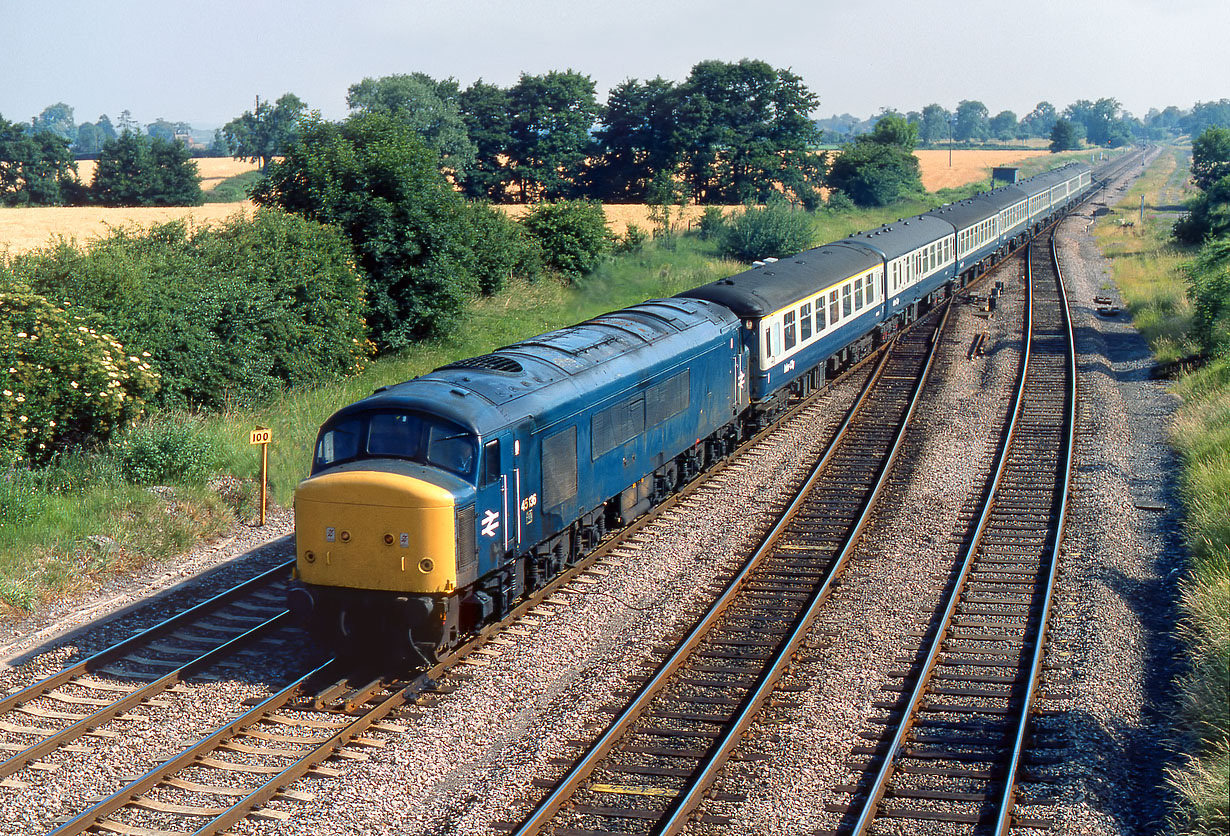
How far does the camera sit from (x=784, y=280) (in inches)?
912

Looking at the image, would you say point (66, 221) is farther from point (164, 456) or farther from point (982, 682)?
point (982, 682)

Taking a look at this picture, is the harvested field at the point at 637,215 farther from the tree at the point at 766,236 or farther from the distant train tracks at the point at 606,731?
the distant train tracks at the point at 606,731

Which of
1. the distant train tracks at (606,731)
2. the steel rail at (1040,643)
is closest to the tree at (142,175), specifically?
the steel rail at (1040,643)

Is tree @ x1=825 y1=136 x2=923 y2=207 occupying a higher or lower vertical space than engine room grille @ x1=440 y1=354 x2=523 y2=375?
higher

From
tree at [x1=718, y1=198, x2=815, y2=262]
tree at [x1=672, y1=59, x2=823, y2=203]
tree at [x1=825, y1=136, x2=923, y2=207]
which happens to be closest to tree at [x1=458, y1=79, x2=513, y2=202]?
tree at [x1=672, y1=59, x2=823, y2=203]

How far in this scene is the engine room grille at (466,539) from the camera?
37.1 feet

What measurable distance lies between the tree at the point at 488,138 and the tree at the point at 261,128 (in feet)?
111

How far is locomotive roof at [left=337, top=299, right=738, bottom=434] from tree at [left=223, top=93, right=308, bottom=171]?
89.0 metres

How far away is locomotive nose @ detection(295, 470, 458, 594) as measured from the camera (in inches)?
435

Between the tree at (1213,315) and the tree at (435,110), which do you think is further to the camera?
the tree at (435,110)

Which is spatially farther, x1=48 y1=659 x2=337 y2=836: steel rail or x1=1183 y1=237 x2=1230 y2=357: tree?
x1=1183 y1=237 x2=1230 y2=357: tree

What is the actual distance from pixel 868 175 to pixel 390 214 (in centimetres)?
5298

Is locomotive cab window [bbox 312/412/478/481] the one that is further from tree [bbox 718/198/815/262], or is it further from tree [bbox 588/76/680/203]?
tree [bbox 588/76/680/203]

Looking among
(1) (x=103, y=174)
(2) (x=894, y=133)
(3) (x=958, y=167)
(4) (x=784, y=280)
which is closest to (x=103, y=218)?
(1) (x=103, y=174)
